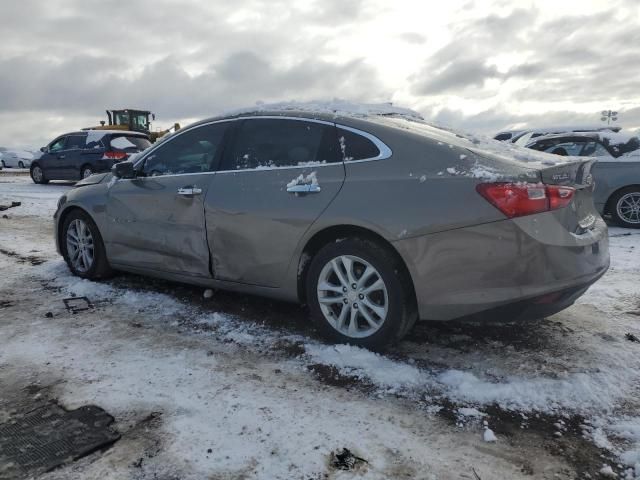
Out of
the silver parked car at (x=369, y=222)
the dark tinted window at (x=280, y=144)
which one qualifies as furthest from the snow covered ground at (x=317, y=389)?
the dark tinted window at (x=280, y=144)

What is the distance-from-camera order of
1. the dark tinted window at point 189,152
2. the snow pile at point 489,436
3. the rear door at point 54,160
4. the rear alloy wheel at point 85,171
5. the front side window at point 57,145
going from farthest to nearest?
the front side window at point 57,145 → the rear door at point 54,160 → the rear alloy wheel at point 85,171 → the dark tinted window at point 189,152 → the snow pile at point 489,436

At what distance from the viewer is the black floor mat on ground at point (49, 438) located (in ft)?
7.43

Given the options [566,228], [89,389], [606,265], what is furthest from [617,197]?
[89,389]

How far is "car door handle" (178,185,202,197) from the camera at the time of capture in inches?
161

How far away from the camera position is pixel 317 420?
8.48 ft

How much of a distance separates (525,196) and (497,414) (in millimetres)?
1183

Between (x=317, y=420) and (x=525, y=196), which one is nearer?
(x=317, y=420)

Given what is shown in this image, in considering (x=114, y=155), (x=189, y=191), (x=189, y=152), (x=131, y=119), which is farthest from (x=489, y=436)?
(x=131, y=119)

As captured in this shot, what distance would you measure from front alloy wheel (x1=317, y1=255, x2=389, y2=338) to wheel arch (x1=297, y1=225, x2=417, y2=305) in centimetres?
15

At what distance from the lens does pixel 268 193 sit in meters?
3.69

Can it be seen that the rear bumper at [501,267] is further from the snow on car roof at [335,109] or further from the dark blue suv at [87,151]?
the dark blue suv at [87,151]

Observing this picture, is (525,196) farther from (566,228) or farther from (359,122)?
(359,122)

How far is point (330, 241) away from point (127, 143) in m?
13.3

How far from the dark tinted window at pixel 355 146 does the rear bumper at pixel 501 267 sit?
0.64 m
